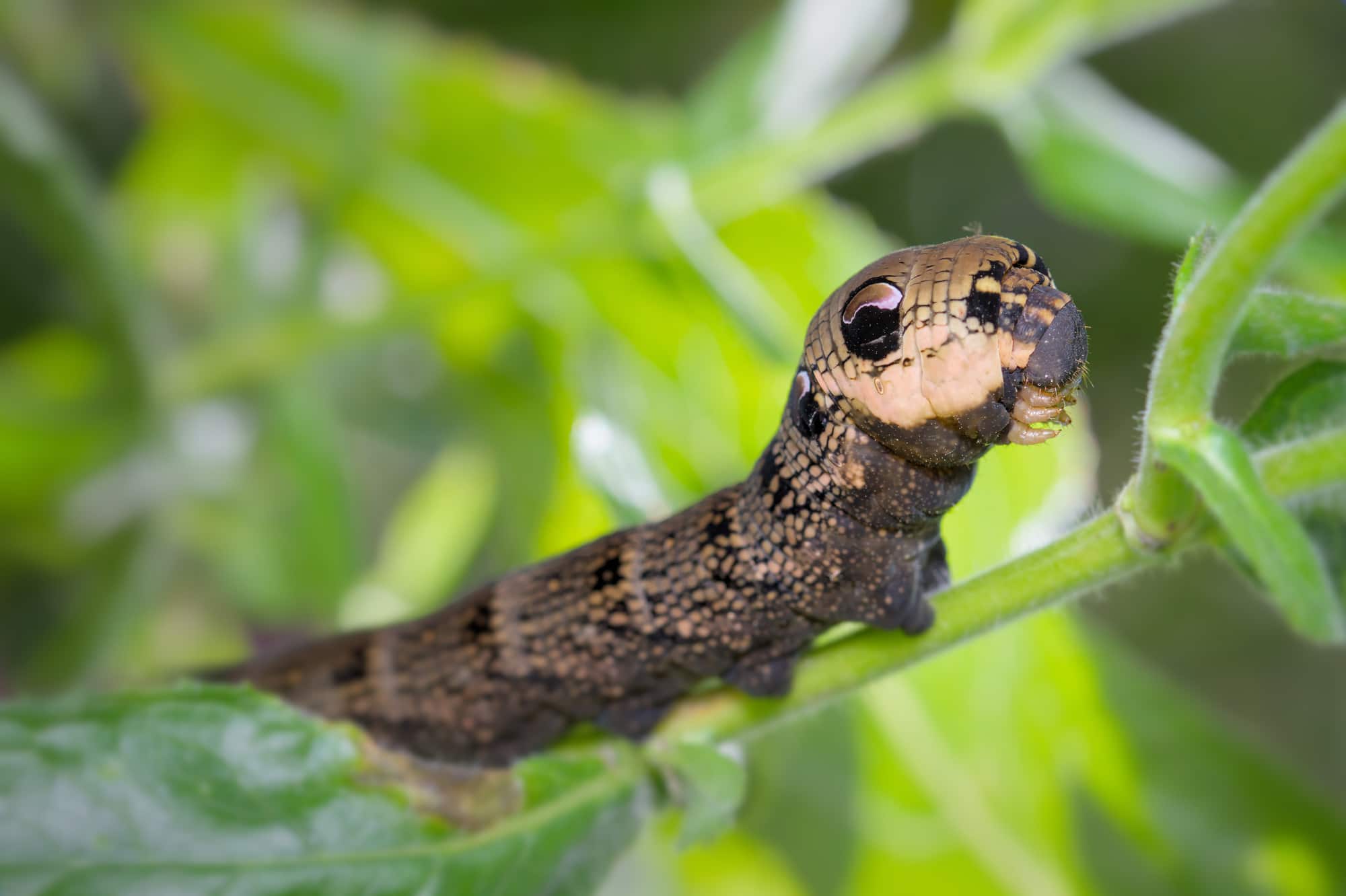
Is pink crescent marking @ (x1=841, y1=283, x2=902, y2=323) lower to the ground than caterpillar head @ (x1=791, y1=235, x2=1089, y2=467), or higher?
higher

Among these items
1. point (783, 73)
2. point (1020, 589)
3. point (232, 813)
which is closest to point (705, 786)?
point (1020, 589)

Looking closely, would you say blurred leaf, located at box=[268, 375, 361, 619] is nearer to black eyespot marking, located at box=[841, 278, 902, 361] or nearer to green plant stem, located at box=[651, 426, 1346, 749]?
green plant stem, located at box=[651, 426, 1346, 749]

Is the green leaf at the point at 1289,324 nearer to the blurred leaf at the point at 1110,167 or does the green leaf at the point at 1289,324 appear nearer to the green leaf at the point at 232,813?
the green leaf at the point at 232,813

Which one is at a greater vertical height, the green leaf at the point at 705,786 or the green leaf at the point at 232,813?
the green leaf at the point at 232,813

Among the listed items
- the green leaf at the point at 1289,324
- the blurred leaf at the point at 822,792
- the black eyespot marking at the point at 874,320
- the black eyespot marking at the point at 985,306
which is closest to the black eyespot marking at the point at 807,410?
the black eyespot marking at the point at 874,320

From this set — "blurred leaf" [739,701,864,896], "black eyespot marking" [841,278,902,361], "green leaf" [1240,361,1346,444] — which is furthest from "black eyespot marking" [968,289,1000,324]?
"blurred leaf" [739,701,864,896]

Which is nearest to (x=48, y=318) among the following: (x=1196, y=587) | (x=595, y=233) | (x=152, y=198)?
(x=152, y=198)
